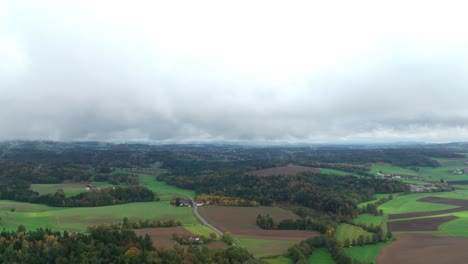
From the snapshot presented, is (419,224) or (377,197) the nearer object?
(419,224)

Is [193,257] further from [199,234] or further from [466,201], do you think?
[466,201]

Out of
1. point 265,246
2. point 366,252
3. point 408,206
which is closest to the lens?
point 366,252

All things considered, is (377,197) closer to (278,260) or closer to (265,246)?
(265,246)

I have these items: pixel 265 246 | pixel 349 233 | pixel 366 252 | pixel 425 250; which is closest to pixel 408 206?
pixel 349 233

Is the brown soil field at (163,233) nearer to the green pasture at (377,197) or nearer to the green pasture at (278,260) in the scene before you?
the green pasture at (278,260)

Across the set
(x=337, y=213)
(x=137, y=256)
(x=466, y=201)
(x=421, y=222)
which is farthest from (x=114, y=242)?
(x=466, y=201)

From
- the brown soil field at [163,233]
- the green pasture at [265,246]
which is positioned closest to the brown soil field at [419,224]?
the green pasture at [265,246]

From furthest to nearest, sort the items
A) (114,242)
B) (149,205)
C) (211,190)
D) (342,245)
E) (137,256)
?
(211,190), (149,205), (342,245), (114,242), (137,256)
